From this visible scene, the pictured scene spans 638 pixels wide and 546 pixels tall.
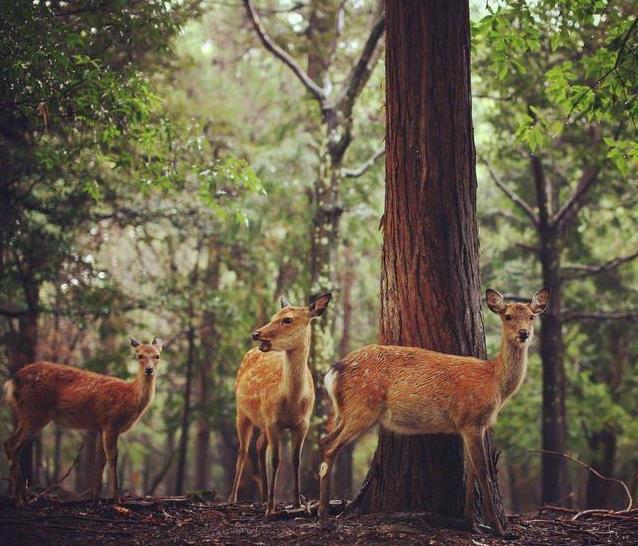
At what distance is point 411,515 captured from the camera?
5.78 meters

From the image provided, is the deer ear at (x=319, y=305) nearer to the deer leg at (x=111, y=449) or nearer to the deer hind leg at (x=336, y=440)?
the deer hind leg at (x=336, y=440)

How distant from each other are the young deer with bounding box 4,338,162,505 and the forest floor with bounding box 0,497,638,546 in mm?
797

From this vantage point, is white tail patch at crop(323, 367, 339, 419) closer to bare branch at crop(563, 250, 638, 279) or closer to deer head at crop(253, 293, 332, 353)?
deer head at crop(253, 293, 332, 353)

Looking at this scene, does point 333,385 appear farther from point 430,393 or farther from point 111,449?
point 111,449

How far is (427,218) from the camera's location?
633 cm

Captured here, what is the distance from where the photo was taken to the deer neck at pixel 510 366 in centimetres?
589

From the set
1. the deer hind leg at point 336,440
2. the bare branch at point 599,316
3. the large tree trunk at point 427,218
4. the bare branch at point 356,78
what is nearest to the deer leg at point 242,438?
the large tree trunk at point 427,218

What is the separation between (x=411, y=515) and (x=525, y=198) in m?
11.5

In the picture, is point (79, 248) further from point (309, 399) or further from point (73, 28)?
point (309, 399)

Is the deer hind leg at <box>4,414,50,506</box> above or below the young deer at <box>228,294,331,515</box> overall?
below

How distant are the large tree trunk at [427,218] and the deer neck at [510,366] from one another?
0.42 m

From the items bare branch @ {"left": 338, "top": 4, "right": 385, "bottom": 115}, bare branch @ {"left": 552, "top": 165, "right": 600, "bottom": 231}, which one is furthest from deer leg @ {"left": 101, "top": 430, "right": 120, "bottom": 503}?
bare branch @ {"left": 552, "top": 165, "right": 600, "bottom": 231}

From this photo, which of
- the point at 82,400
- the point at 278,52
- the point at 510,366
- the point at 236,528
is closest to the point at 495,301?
the point at 510,366

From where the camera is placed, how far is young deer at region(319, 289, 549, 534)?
18.8 ft
